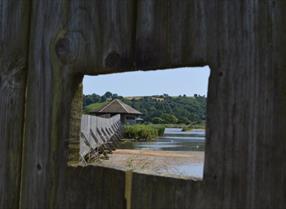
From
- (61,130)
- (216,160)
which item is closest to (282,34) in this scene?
(216,160)

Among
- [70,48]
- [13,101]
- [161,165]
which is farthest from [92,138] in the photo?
[70,48]

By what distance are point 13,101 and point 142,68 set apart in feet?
1.54

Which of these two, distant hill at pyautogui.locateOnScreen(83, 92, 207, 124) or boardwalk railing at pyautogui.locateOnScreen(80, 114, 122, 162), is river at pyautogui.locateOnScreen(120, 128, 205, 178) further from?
distant hill at pyautogui.locateOnScreen(83, 92, 207, 124)

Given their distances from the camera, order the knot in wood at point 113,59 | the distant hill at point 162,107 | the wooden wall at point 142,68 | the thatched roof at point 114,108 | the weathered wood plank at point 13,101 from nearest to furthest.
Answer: the wooden wall at point 142,68 < the knot in wood at point 113,59 < the weathered wood plank at point 13,101 < the thatched roof at point 114,108 < the distant hill at point 162,107

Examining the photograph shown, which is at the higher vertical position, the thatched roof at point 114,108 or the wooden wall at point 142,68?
the thatched roof at point 114,108

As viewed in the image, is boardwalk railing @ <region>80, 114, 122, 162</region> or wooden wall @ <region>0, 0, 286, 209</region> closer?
wooden wall @ <region>0, 0, 286, 209</region>

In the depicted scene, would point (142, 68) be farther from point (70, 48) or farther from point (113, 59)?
point (70, 48)

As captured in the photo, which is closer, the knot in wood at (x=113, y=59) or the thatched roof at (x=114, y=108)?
the knot in wood at (x=113, y=59)

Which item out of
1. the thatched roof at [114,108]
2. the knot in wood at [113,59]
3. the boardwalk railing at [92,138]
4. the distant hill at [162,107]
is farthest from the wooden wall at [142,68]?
the distant hill at [162,107]

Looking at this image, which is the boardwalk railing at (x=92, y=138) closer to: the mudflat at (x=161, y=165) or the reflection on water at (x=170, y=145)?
the mudflat at (x=161, y=165)

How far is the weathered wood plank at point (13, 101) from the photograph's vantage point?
1475 millimetres

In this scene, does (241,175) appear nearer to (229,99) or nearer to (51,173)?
(229,99)

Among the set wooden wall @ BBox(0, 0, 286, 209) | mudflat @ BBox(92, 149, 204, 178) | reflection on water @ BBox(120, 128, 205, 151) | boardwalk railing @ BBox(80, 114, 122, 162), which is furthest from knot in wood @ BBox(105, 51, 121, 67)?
reflection on water @ BBox(120, 128, 205, 151)

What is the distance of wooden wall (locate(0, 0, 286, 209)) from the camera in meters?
1.08
